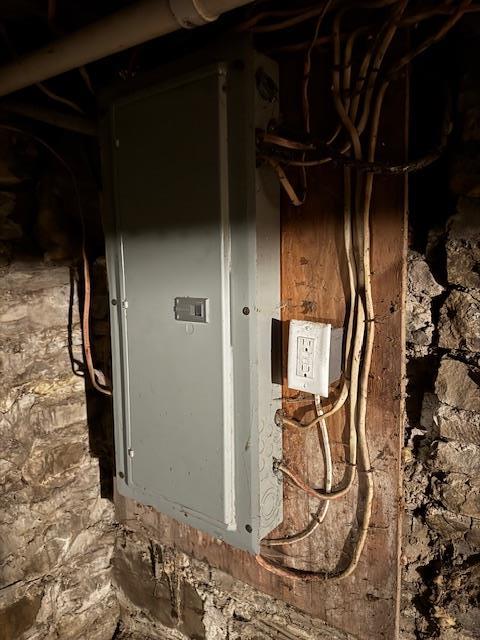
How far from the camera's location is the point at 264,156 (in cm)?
95

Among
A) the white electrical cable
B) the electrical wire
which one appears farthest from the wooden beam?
the electrical wire

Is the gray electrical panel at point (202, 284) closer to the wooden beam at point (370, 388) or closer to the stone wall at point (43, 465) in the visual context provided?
the wooden beam at point (370, 388)

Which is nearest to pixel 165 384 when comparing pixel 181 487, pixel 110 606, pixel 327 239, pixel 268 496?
pixel 181 487

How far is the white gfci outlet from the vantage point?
0.94 metres

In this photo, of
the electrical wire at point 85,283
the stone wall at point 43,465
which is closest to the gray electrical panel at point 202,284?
the electrical wire at point 85,283

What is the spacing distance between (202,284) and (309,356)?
0.89 feet

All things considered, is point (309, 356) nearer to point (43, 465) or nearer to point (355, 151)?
point (355, 151)

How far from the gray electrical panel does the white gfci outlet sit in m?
0.06

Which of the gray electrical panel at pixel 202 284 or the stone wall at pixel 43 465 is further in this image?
the stone wall at pixel 43 465

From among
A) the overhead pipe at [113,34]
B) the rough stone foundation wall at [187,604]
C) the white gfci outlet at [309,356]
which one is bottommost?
the rough stone foundation wall at [187,604]

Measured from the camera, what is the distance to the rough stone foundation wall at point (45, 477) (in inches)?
52.6

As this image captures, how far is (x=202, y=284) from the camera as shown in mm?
996

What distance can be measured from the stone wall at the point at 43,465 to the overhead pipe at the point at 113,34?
0.35 meters

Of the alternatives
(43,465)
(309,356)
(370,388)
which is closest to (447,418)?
(370,388)
